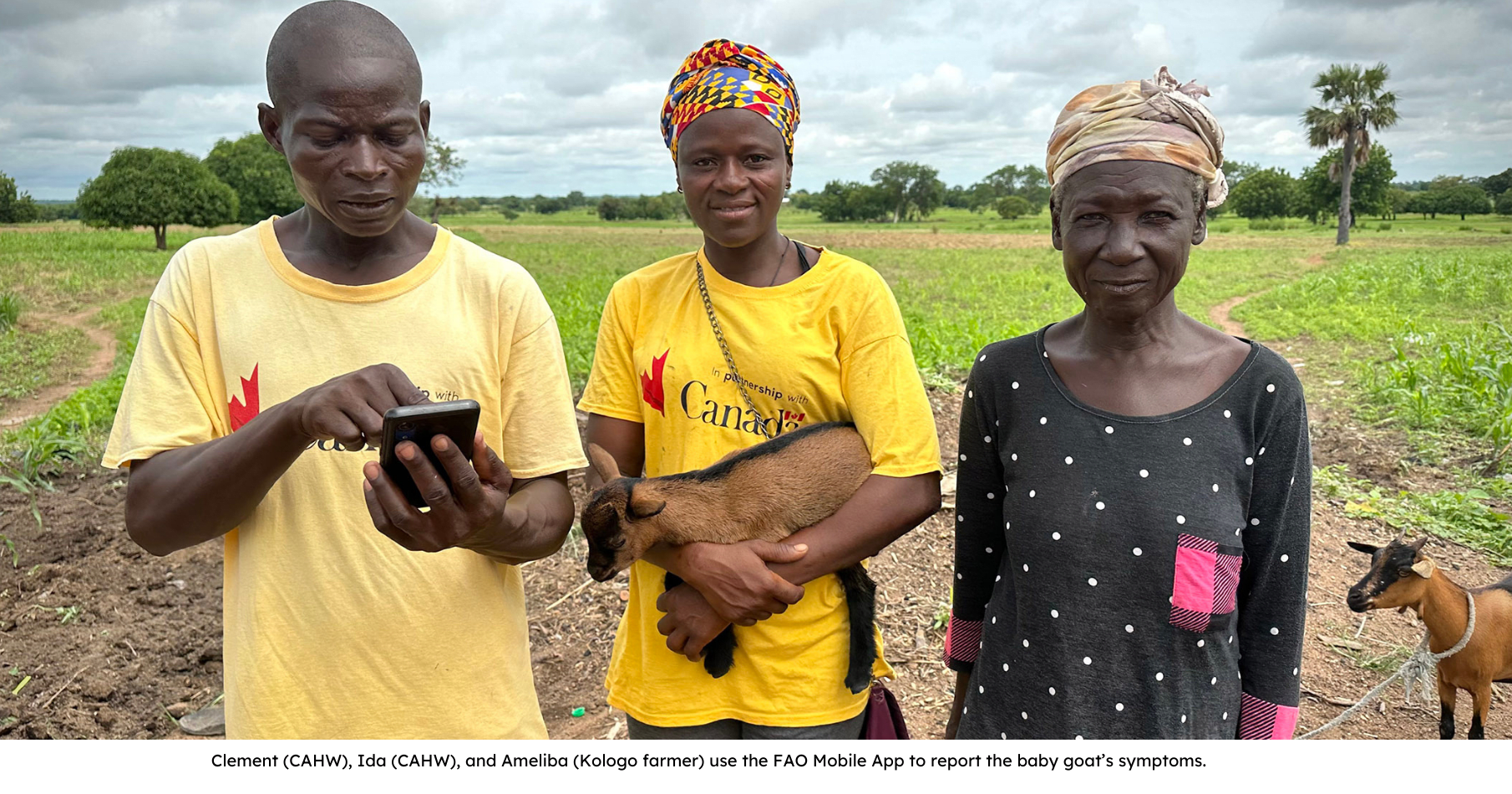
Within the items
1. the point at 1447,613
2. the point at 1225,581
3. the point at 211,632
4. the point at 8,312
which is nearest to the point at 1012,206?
the point at 8,312

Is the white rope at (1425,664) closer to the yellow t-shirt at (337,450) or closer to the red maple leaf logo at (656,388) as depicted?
the red maple leaf logo at (656,388)

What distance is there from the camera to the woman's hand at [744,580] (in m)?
1.83

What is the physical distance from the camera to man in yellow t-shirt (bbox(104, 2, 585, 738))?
1557mm

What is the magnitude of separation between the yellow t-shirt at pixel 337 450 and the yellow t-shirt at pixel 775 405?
0.99 feet

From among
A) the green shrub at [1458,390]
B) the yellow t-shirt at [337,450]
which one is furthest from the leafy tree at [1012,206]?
the yellow t-shirt at [337,450]

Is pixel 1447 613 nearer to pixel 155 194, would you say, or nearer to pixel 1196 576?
pixel 1196 576

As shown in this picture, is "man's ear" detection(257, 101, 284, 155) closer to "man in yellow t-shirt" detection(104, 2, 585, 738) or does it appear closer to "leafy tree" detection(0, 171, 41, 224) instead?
"man in yellow t-shirt" detection(104, 2, 585, 738)

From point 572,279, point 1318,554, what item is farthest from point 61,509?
point 572,279

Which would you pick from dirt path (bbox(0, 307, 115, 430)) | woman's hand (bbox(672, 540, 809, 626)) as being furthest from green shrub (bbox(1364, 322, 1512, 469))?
dirt path (bbox(0, 307, 115, 430))

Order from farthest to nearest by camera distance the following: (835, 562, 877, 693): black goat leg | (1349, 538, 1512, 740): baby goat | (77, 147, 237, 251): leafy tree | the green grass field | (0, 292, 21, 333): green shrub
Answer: (77, 147, 237, 251): leafy tree
(0, 292, 21, 333): green shrub
the green grass field
(1349, 538, 1512, 740): baby goat
(835, 562, 877, 693): black goat leg

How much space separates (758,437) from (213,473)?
103 centimetres

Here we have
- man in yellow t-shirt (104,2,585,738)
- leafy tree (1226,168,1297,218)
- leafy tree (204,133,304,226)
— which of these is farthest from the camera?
leafy tree (1226,168,1297,218)

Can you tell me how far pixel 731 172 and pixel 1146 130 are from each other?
809 millimetres

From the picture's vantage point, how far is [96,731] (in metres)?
3.60
